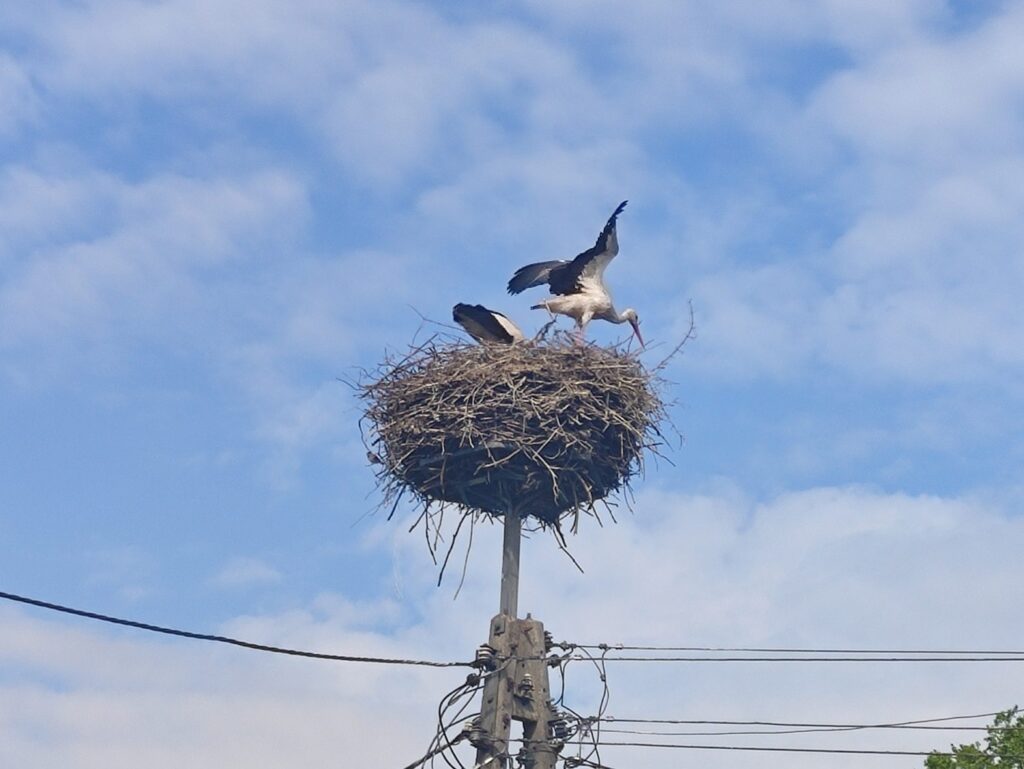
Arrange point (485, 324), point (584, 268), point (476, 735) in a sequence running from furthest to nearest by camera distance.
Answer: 1. point (584, 268)
2. point (485, 324)
3. point (476, 735)

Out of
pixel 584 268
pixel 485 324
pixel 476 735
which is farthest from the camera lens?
pixel 584 268

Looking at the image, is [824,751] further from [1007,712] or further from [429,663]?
[1007,712]

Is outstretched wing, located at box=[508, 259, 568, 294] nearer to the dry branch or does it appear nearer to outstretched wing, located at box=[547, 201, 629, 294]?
outstretched wing, located at box=[547, 201, 629, 294]

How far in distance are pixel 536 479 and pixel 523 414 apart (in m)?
0.40

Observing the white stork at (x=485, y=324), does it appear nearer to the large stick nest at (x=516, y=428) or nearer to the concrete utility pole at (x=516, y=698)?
the large stick nest at (x=516, y=428)

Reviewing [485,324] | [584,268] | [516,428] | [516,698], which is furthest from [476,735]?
[584,268]

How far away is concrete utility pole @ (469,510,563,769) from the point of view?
7.59 metres

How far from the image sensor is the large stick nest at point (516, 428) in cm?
872

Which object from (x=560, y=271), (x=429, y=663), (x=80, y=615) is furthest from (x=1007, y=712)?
(x=80, y=615)

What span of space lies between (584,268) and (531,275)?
43cm

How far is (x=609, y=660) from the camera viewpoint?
26.1 feet

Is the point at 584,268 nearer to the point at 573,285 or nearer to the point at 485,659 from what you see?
the point at 573,285

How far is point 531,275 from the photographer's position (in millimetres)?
11945

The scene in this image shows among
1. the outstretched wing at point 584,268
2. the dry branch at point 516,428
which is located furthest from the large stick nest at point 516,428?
the outstretched wing at point 584,268
